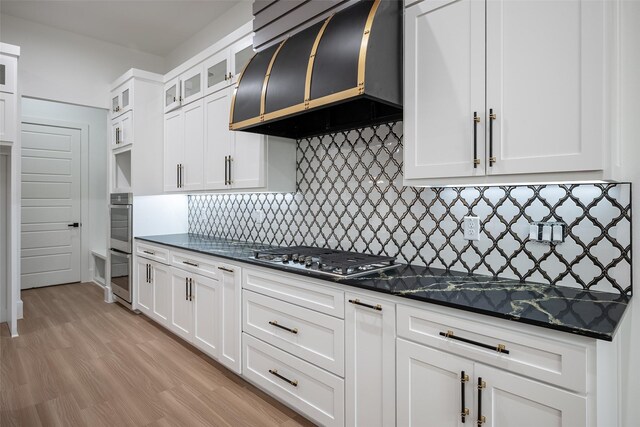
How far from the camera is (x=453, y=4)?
5.46ft

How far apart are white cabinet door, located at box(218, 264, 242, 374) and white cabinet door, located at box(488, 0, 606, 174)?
1721 millimetres

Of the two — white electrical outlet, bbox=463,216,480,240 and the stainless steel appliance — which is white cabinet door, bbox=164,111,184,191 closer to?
the stainless steel appliance

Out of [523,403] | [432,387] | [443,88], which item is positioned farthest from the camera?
[443,88]

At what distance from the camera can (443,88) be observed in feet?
5.57

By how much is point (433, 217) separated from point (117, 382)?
7.70 ft

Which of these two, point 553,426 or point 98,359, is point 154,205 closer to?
point 98,359

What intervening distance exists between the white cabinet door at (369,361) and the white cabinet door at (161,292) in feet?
6.92

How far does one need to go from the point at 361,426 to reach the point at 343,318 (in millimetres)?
498

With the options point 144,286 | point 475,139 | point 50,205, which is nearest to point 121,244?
point 144,286

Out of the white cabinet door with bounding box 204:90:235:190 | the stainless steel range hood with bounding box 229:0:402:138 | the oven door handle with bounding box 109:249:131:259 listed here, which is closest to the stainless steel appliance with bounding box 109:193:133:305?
the oven door handle with bounding box 109:249:131:259

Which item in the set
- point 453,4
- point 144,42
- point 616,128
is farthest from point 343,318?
point 144,42

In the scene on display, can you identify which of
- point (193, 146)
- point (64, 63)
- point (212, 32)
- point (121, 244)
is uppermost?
point (212, 32)

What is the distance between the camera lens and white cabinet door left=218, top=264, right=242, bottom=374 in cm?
248

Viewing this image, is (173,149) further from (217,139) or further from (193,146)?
(217,139)
